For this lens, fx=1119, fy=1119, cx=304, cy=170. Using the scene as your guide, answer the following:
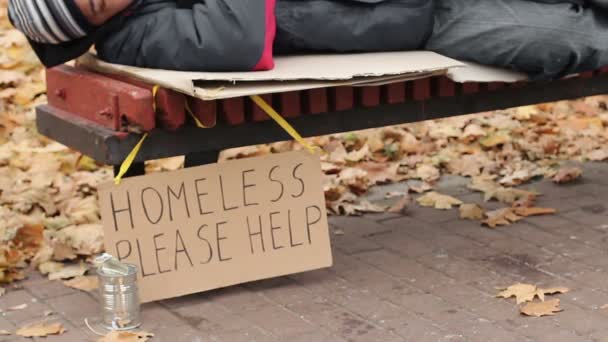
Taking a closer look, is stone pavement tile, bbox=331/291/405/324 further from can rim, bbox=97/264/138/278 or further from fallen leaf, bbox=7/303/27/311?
fallen leaf, bbox=7/303/27/311

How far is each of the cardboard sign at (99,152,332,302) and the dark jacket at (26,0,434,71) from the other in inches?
13.3

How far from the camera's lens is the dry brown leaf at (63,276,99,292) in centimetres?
346

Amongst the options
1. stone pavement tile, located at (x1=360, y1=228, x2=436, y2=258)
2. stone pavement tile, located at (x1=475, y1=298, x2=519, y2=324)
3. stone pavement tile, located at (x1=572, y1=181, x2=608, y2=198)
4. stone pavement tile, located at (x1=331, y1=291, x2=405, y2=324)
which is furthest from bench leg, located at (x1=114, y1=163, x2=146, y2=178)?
stone pavement tile, located at (x1=572, y1=181, x2=608, y2=198)

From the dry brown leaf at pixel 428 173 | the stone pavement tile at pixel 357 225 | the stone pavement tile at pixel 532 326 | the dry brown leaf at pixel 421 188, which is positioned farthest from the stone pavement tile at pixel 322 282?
the dry brown leaf at pixel 428 173

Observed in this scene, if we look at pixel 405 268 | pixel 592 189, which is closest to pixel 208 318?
pixel 405 268

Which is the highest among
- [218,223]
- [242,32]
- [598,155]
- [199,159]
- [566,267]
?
[242,32]

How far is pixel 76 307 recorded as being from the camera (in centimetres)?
330

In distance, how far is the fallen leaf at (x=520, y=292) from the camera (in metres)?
3.18

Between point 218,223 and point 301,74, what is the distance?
1.71 ft

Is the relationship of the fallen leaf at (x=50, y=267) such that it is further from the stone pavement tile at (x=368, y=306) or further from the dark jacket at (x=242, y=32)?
the stone pavement tile at (x=368, y=306)

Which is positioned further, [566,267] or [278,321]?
[566,267]

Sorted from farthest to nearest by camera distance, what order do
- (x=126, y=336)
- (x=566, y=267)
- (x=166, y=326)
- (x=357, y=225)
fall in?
(x=357, y=225)
(x=566, y=267)
(x=166, y=326)
(x=126, y=336)

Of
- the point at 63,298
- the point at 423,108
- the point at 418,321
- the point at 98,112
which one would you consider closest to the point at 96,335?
the point at 63,298

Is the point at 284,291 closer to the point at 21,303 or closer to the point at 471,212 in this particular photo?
the point at 21,303
